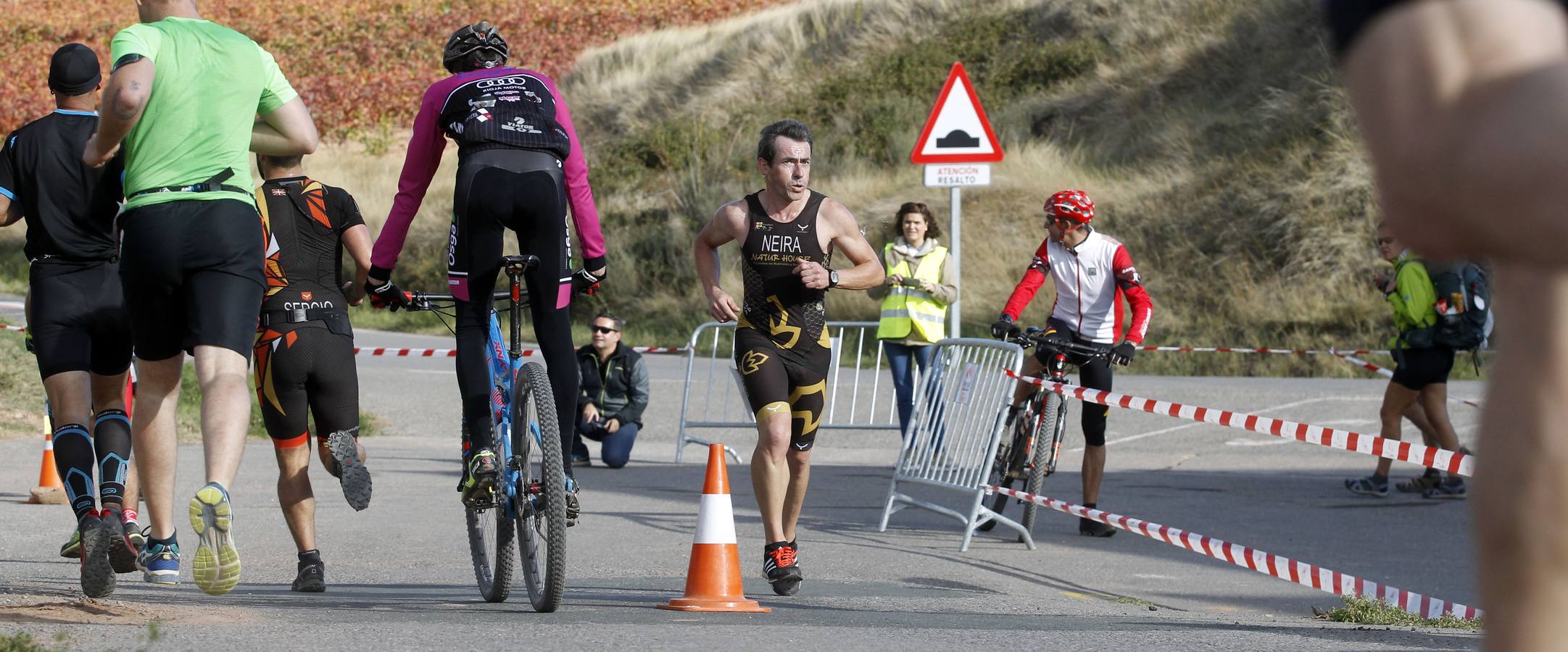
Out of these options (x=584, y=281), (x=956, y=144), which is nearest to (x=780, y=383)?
(x=584, y=281)

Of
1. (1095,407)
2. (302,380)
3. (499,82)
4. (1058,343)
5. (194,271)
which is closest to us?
(194,271)

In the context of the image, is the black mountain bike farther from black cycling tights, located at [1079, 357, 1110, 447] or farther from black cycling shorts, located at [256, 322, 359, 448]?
black cycling shorts, located at [256, 322, 359, 448]

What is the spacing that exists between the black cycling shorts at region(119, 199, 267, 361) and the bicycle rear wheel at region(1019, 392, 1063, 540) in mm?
5297

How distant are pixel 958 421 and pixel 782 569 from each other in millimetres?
3169

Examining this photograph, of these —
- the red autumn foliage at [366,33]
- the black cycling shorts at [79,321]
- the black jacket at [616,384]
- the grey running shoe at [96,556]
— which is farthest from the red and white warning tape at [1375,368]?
the red autumn foliage at [366,33]

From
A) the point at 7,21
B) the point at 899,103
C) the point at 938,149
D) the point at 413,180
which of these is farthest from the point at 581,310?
the point at 7,21

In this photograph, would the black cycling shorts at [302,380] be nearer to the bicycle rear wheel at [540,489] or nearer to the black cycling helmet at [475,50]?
the bicycle rear wheel at [540,489]

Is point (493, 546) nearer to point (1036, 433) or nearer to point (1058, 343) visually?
point (1036, 433)

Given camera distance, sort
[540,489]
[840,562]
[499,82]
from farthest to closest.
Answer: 1. [840,562]
2. [499,82]
3. [540,489]

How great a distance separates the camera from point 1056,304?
34.8 ft

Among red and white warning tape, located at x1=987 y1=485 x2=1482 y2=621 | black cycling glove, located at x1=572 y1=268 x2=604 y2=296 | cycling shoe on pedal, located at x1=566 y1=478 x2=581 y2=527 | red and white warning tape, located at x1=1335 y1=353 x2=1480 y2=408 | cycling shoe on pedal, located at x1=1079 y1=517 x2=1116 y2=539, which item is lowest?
cycling shoe on pedal, located at x1=1079 y1=517 x2=1116 y2=539

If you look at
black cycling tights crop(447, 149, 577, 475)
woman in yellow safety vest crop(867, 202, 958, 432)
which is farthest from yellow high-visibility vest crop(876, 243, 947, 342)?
black cycling tights crop(447, 149, 577, 475)

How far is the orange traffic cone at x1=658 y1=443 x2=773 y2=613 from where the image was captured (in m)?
6.42

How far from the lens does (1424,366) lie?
11.4m
